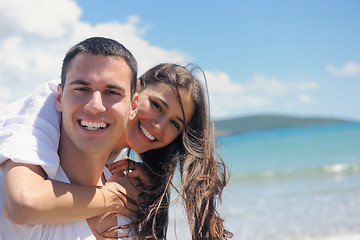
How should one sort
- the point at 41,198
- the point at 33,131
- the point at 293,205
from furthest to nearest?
the point at 293,205 → the point at 33,131 → the point at 41,198

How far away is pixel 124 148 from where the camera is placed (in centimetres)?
355

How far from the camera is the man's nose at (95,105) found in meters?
2.10

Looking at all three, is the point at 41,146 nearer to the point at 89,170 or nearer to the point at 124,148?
the point at 89,170

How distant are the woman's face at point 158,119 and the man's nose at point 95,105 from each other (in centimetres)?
121

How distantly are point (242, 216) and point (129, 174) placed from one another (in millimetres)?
5224

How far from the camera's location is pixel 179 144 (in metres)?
3.68

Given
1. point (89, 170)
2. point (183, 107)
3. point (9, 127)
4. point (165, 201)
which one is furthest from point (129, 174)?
point (9, 127)

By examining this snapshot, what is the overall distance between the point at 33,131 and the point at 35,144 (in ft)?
0.34

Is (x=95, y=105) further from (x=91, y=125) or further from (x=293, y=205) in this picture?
(x=293, y=205)

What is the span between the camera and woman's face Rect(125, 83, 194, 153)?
11.1 ft

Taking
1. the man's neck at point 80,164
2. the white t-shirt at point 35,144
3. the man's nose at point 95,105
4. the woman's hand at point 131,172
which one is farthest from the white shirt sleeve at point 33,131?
the woman's hand at point 131,172

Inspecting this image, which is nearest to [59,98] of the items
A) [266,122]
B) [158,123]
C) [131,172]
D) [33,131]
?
[33,131]

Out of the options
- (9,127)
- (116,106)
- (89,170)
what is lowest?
(89,170)

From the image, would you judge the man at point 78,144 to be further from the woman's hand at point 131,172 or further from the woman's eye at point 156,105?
the woman's eye at point 156,105
